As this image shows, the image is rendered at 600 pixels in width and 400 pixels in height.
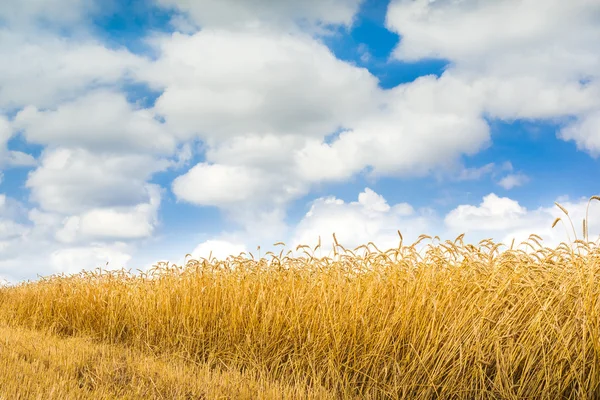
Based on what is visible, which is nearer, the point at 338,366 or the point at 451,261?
the point at 338,366

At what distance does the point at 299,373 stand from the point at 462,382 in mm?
1410

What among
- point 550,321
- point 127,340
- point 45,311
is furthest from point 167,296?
point 550,321

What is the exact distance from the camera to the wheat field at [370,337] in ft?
11.8

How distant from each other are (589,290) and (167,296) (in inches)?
186

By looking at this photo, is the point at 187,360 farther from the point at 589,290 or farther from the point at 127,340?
the point at 589,290

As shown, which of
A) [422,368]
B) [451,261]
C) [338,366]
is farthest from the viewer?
[451,261]

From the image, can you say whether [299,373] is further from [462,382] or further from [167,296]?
[167,296]

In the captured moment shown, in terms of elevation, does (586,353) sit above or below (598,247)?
below

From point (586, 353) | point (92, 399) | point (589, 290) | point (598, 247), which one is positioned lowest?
point (92, 399)

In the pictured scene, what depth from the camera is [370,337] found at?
14.1 ft

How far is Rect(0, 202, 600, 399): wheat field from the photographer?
3.61 m

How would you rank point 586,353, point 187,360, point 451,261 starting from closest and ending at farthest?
point 586,353
point 451,261
point 187,360

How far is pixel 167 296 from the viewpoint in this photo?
20.7 ft

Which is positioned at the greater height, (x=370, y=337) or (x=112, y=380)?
(x=370, y=337)
